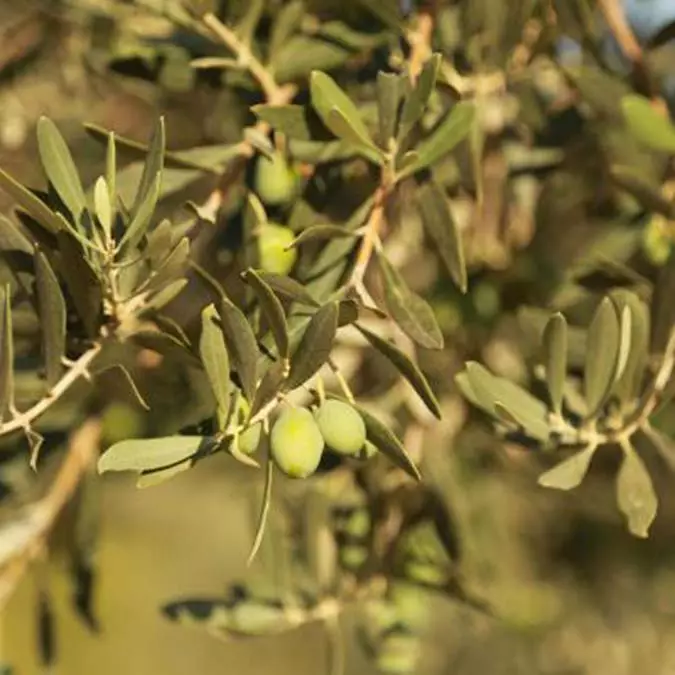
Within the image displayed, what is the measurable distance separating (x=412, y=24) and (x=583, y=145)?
0.17m

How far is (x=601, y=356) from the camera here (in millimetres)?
625

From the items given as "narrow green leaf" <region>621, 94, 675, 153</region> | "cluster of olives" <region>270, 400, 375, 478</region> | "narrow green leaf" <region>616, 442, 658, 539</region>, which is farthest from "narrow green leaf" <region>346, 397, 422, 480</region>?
"narrow green leaf" <region>621, 94, 675, 153</region>

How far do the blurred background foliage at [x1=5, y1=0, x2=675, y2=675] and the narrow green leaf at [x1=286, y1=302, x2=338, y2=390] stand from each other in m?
0.16

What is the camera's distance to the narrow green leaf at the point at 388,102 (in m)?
0.57

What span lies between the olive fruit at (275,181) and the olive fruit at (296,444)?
0.17 m

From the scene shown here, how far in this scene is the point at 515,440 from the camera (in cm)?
66

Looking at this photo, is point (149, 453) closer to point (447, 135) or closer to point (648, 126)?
point (447, 135)

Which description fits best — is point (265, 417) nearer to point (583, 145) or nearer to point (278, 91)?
point (278, 91)

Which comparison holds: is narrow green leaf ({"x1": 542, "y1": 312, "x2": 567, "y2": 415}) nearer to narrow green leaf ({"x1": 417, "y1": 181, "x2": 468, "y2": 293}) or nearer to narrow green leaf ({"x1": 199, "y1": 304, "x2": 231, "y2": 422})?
narrow green leaf ({"x1": 417, "y1": 181, "x2": 468, "y2": 293})

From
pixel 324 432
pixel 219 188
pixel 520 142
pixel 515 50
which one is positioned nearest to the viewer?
pixel 324 432

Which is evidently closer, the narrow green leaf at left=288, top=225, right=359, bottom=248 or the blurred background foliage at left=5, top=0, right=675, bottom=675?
the narrow green leaf at left=288, top=225, right=359, bottom=248

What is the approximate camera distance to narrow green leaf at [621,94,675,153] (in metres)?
0.66

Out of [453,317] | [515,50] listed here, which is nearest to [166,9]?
[515,50]

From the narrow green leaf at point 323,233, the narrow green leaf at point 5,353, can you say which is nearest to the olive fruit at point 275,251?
the narrow green leaf at point 323,233
